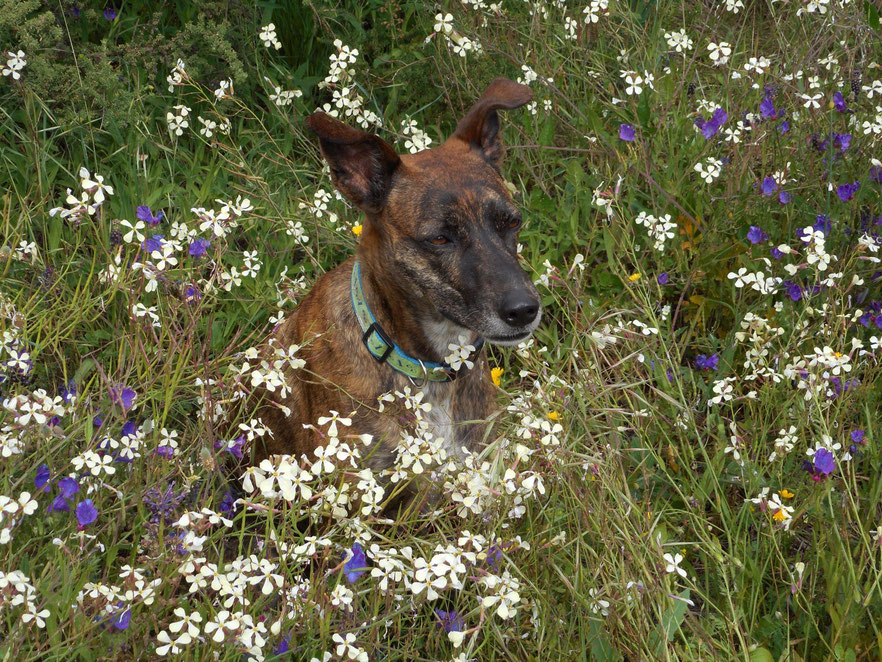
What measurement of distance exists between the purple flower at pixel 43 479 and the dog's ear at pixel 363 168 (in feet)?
5.91

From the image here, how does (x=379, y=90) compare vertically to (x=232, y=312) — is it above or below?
above

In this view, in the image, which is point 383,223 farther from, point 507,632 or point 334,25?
point 334,25

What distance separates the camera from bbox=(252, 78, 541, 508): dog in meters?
3.94

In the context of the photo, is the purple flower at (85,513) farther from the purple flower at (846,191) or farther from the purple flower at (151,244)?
the purple flower at (846,191)

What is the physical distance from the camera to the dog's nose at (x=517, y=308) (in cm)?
384

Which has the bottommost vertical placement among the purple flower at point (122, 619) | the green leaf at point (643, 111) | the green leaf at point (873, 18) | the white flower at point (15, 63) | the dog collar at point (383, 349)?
the purple flower at point (122, 619)

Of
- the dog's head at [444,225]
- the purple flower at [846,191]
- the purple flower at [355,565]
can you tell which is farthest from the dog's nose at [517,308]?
the purple flower at [846,191]

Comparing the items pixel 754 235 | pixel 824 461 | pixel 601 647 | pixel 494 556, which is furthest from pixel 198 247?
pixel 754 235

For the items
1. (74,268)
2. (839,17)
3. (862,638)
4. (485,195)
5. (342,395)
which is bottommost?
(862,638)

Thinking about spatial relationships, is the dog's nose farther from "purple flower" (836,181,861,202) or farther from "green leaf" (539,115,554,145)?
"green leaf" (539,115,554,145)

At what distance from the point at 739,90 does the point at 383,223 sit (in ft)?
9.13

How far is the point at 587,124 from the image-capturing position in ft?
18.2

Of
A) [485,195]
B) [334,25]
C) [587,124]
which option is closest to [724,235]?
[587,124]

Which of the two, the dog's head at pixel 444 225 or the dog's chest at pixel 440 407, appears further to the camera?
the dog's chest at pixel 440 407
